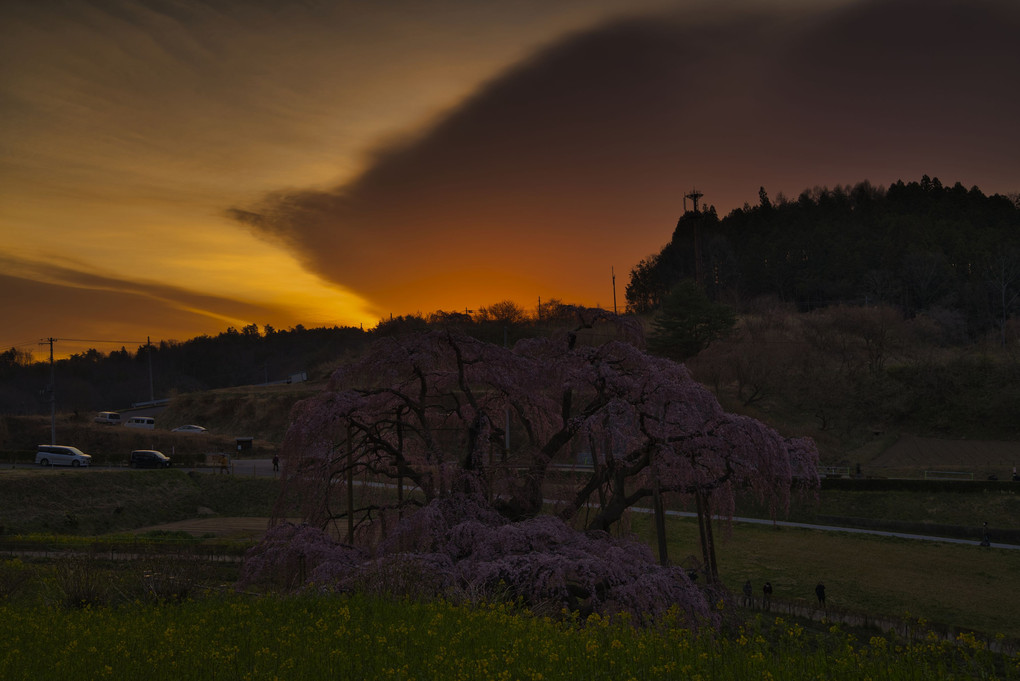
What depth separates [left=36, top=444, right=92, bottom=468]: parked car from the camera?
2126 inches

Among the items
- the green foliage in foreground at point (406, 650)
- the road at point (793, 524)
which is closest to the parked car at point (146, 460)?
the road at point (793, 524)

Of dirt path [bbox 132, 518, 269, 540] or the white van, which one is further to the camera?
the white van

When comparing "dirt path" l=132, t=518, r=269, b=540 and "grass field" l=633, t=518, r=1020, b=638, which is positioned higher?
"dirt path" l=132, t=518, r=269, b=540

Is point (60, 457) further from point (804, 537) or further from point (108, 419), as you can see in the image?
point (804, 537)

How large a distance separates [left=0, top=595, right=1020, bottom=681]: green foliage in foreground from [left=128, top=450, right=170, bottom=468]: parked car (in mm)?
49160

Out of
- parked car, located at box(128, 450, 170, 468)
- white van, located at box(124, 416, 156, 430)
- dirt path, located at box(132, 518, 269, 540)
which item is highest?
white van, located at box(124, 416, 156, 430)

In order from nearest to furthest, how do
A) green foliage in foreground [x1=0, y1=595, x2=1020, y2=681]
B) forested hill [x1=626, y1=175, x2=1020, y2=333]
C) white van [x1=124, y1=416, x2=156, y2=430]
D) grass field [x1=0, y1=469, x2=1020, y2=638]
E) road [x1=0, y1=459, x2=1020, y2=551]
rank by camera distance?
green foliage in foreground [x1=0, y1=595, x2=1020, y2=681], grass field [x1=0, y1=469, x2=1020, y2=638], road [x1=0, y1=459, x2=1020, y2=551], white van [x1=124, y1=416, x2=156, y2=430], forested hill [x1=626, y1=175, x2=1020, y2=333]

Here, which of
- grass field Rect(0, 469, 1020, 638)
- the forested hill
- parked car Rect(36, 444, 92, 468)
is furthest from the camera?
the forested hill

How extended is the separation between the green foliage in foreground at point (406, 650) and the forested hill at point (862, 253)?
10281cm

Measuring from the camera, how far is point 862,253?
13150cm

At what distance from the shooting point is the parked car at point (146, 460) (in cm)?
5406

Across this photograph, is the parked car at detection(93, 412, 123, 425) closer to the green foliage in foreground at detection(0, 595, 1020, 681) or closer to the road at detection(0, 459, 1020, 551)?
the road at detection(0, 459, 1020, 551)

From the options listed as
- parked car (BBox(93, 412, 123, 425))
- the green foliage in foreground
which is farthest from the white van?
the green foliage in foreground

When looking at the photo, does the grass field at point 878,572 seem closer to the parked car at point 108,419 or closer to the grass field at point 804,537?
the grass field at point 804,537
